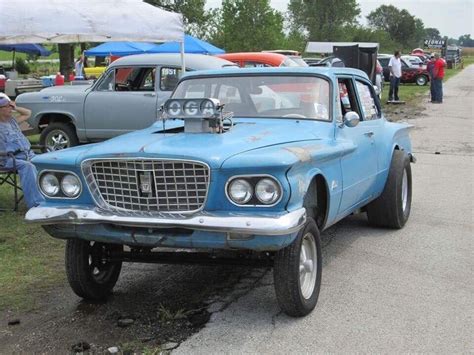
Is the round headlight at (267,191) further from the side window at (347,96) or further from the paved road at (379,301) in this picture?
the side window at (347,96)

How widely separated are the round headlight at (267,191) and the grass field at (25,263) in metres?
1.99

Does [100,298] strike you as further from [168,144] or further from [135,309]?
[168,144]

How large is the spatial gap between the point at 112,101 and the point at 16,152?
3.82 metres

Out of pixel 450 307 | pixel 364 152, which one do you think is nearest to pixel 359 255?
pixel 364 152

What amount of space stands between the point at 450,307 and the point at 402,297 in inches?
14.0

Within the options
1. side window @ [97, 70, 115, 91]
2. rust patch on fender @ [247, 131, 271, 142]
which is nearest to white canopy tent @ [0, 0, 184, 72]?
side window @ [97, 70, 115, 91]

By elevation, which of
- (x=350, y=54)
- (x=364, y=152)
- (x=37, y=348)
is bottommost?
(x=37, y=348)

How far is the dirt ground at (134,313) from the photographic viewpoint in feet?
13.3

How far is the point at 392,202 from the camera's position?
6.53m

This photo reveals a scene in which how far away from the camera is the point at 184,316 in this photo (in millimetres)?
4418

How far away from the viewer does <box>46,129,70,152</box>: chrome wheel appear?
1138cm

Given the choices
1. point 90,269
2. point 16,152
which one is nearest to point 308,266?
point 90,269

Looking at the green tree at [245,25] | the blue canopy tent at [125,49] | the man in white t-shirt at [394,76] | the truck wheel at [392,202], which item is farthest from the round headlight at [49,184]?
the green tree at [245,25]

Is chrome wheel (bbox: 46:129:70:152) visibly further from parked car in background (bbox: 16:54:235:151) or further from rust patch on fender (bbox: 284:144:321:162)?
rust patch on fender (bbox: 284:144:321:162)
